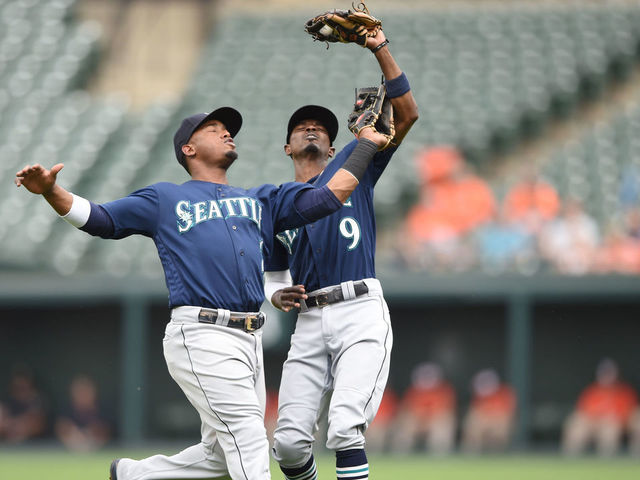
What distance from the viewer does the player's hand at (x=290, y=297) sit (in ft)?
15.3

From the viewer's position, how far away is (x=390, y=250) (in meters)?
12.7

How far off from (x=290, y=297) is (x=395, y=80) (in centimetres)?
110

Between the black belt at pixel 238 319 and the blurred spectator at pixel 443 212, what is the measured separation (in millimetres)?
6718

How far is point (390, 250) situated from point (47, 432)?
4.70 meters

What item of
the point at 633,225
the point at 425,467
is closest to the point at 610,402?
the point at 633,225

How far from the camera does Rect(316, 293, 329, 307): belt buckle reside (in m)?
4.72

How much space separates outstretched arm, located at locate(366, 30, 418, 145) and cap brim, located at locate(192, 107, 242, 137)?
0.69 metres

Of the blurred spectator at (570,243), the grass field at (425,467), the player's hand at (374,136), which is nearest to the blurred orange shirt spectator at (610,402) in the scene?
the grass field at (425,467)

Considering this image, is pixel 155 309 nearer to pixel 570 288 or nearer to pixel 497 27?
pixel 570 288

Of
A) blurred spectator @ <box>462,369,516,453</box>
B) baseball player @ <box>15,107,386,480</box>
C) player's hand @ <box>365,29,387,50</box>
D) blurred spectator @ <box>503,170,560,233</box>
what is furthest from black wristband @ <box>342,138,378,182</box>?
blurred spectator @ <box>462,369,516,453</box>

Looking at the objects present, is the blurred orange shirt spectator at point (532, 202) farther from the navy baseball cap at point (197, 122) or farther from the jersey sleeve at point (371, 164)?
the navy baseball cap at point (197, 122)

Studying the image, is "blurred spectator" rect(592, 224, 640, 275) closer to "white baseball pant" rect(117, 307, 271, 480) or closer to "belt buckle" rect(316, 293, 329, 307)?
"belt buckle" rect(316, 293, 329, 307)

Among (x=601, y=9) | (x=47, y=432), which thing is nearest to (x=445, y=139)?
(x=601, y=9)

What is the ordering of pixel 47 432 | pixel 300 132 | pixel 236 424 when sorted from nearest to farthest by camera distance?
pixel 236 424, pixel 300 132, pixel 47 432
